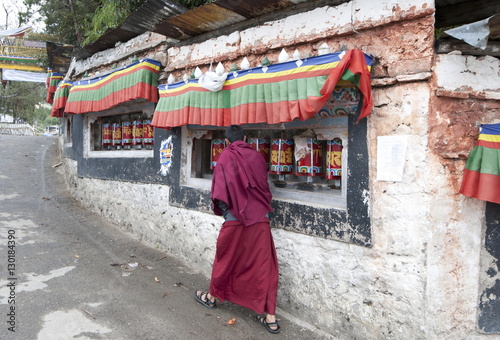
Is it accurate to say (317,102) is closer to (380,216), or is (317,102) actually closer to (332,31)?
(332,31)

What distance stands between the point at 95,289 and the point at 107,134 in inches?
151

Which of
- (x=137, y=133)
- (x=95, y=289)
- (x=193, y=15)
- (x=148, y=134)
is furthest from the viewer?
(x=137, y=133)

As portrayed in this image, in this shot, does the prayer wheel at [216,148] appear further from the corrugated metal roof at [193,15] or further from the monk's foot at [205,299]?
the monk's foot at [205,299]

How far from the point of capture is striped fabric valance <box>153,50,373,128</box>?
2.46 metres

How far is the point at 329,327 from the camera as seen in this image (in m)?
2.85

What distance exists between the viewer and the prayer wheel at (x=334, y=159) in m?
3.05

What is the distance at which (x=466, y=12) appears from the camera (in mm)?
2951

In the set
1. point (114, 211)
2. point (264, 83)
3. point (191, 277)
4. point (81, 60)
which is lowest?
point (191, 277)

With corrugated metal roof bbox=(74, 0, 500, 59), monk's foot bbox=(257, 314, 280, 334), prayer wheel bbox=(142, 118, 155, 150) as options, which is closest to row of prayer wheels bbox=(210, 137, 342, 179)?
corrugated metal roof bbox=(74, 0, 500, 59)

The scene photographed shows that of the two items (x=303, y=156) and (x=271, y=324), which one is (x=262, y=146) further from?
(x=271, y=324)

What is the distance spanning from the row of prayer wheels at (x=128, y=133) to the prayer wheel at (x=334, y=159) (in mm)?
3187

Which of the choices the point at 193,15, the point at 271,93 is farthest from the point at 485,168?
the point at 193,15

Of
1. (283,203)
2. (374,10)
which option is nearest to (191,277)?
(283,203)

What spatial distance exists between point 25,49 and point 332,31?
21.3 meters
